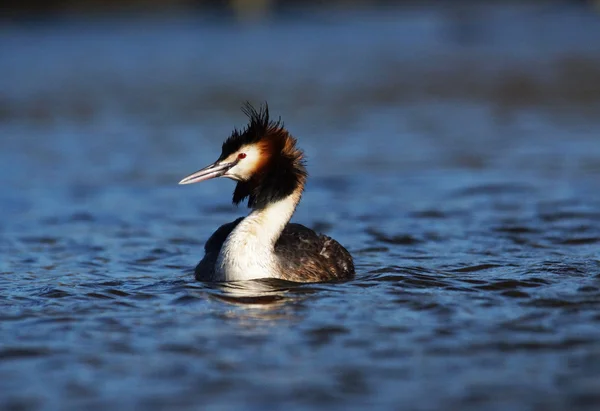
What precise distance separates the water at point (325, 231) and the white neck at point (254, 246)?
15cm

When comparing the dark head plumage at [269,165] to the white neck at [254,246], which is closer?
the white neck at [254,246]

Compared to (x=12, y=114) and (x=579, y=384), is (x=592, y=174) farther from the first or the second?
(x=12, y=114)

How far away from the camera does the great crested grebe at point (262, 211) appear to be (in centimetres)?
866

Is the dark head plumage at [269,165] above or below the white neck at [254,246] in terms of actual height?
above

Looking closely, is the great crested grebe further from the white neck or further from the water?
the water

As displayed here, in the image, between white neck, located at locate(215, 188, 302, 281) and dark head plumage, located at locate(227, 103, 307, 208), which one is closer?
white neck, located at locate(215, 188, 302, 281)

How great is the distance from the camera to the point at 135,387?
20.2 ft

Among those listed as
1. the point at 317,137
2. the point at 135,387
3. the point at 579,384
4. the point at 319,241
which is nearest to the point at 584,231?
the point at 319,241

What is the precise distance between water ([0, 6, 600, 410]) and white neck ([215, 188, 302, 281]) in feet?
0.48

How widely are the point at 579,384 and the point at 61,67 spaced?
23.7 meters

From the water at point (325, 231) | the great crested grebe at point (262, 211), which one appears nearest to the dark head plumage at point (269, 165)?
the great crested grebe at point (262, 211)

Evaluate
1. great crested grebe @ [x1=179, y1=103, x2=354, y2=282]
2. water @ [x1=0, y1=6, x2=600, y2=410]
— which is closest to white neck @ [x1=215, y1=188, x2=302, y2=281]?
great crested grebe @ [x1=179, y1=103, x2=354, y2=282]

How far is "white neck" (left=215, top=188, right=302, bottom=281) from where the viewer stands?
860 cm

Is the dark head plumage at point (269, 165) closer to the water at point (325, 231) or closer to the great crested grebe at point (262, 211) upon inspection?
the great crested grebe at point (262, 211)
